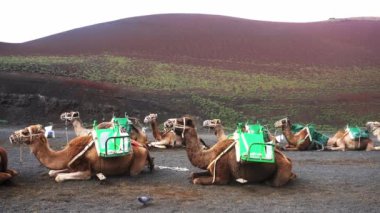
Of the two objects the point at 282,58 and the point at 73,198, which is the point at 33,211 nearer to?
the point at 73,198

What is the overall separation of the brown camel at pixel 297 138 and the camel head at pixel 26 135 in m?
9.47

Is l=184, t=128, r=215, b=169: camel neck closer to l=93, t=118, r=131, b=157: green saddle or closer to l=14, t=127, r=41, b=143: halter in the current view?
l=93, t=118, r=131, b=157: green saddle

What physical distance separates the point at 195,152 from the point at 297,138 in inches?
335

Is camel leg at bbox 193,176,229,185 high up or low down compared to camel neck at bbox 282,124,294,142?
up

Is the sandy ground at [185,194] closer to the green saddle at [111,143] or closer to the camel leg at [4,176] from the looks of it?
the camel leg at [4,176]

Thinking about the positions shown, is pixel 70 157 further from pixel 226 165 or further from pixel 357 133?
pixel 357 133

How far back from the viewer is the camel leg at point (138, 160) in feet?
34.4

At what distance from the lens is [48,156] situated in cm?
981

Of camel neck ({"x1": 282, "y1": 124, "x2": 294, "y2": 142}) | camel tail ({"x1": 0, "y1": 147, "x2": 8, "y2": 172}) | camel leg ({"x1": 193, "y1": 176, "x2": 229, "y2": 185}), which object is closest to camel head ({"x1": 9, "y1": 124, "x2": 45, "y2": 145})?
camel tail ({"x1": 0, "y1": 147, "x2": 8, "y2": 172})

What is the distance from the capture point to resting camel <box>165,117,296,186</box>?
930 cm

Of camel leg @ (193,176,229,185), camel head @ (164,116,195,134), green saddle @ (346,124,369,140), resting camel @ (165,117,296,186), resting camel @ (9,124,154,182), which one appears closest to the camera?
resting camel @ (165,117,296,186)

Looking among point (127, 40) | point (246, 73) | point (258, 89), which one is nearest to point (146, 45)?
point (127, 40)

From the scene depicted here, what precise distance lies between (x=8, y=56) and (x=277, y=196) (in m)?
45.3

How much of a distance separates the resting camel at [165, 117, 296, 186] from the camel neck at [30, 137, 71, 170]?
207cm
